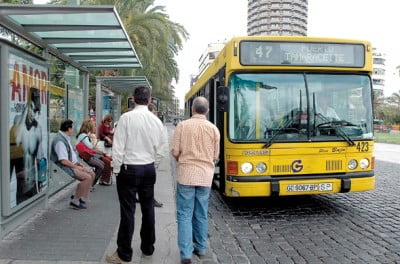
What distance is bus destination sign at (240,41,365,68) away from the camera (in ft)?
22.5

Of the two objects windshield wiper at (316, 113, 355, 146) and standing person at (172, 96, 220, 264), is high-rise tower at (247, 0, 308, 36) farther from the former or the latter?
standing person at (172, 96, 220, 264)

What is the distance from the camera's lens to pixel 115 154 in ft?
14.2

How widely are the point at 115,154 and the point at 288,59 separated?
368 centimetres

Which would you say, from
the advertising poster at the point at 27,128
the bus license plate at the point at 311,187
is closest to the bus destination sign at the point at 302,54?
the bus license plate at the point at 311,187

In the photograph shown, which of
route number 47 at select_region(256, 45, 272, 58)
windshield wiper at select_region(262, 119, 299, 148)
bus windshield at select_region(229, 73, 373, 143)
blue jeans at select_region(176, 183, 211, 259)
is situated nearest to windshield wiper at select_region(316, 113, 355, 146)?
bus windshield at select_region(229, 73, 373, 143)

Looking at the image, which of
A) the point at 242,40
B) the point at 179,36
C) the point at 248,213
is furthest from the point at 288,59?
the point at 179,36

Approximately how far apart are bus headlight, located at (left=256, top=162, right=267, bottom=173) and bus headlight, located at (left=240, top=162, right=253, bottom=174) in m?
Result: 0.11

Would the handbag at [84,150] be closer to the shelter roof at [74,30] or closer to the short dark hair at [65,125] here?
the short dark hair at [65,125]

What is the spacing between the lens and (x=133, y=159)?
14.4ft

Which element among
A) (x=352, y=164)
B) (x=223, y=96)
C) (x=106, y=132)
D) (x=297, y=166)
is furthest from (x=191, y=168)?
(x=106, y=132)

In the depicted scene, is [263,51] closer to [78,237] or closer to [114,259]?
[78,237]

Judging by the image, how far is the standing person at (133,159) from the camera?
172 inches

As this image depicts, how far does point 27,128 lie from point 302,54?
425 cm

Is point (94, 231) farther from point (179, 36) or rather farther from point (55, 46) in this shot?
point (179, 36)
